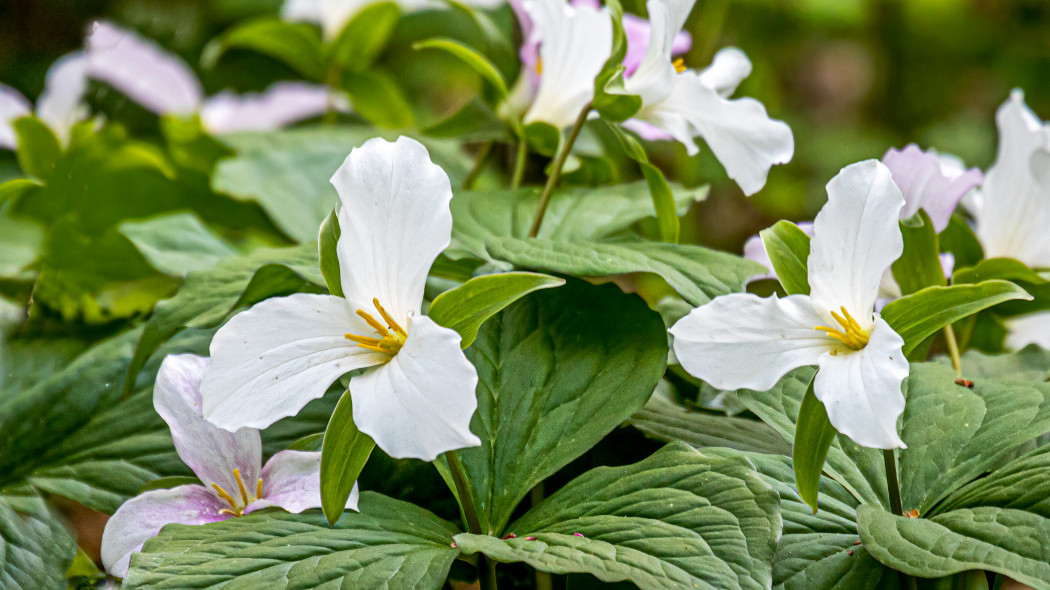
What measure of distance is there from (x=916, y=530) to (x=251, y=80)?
1460 mm

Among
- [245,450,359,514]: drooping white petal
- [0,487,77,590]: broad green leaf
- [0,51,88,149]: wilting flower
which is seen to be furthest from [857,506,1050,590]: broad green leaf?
[0,51,88,149]: wilting flower

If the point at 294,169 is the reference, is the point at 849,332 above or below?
above

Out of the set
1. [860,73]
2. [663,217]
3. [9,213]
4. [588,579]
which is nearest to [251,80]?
[9,213]

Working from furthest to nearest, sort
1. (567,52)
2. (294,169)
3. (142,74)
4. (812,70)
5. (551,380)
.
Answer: (812,70)
(142,74)
(294,169)
(567,52)
(551,380)

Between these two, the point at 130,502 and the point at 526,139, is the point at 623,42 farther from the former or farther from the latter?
the point at 130,502

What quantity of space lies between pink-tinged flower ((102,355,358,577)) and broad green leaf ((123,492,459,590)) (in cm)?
2

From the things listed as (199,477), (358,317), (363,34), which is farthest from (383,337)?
(363,34)

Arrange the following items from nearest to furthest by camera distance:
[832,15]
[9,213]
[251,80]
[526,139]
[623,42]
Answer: [623,42] < [526,139] < [9,213] < [251,80] < [832,15]

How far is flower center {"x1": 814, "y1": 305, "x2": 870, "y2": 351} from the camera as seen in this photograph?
1.02ft

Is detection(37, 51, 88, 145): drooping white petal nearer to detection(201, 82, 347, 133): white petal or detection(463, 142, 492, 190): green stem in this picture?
detection(201, 82, 347, 133): white petal

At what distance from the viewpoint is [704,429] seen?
1.27ft

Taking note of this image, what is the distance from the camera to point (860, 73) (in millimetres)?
2359

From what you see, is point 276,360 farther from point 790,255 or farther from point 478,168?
point 478,168

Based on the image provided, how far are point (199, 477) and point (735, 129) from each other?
0.29 metres
